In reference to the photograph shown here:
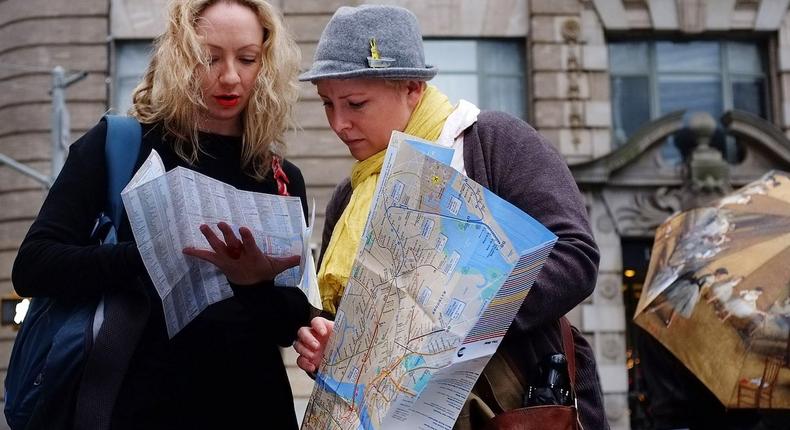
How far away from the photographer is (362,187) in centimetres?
314

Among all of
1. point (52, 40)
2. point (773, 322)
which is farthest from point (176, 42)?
point (52, 40)

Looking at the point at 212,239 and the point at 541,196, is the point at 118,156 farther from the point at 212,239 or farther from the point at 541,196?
the point at 541,196

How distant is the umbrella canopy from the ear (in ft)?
8.98

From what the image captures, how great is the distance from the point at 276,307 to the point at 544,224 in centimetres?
84

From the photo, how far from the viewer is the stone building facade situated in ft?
46.8

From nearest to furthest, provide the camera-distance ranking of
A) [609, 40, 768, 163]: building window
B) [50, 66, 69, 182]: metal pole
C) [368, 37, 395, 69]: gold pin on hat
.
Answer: [368, 37, 395, 69]: gold pin on hat, [50, 66, 69, 182]: metal pole, [609, 40, 768, 163]: building window

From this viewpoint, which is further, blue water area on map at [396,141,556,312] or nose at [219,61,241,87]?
nose at [219,61,241,87]

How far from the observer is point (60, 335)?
2900 millimetres

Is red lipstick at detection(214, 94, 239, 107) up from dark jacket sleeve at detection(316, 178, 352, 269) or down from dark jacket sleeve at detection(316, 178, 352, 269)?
up

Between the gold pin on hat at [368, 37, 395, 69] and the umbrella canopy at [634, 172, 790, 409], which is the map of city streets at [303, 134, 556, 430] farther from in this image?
the umbrella canopy at [634, 172, 790, 409]

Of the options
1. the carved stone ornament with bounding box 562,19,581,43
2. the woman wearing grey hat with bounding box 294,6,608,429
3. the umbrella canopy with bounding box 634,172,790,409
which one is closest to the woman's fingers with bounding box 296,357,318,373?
the woman wearing grey hat with bounding box 294,6,608,429

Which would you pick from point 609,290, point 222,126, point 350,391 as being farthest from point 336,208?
point 609,290

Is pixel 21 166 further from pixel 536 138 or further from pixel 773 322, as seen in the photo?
pixel 536 138

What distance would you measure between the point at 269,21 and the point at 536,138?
962 millimetres
